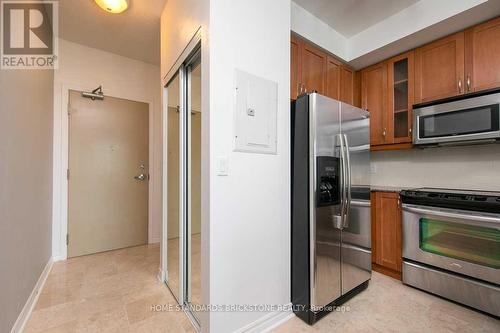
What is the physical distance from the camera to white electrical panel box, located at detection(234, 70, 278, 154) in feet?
4.70

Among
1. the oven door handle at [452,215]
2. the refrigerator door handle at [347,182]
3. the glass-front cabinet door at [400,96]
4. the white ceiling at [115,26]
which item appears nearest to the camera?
the oven door handle at [452,215]

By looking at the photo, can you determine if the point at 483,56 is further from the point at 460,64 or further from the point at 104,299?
the point at 104,299

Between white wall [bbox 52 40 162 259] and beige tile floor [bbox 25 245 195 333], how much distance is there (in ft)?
1.83

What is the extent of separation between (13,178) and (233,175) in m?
1.52

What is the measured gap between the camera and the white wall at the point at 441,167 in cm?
214

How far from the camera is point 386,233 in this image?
92.0 inches

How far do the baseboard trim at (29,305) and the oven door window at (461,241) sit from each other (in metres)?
3.23

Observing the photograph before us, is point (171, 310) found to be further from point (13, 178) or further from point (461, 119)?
point (461, 119)

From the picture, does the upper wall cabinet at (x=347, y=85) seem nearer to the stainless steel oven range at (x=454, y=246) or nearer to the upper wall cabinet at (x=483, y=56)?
the upper wall cabinet at (x=483, y=56)

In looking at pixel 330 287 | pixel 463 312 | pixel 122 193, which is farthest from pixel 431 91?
pixel 122 193

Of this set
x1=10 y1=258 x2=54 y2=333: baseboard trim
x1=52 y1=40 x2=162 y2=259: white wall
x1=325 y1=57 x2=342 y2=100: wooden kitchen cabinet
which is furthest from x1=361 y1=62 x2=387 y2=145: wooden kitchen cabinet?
x1=10 y1=258 x2=54 y2=333: baseboard trim

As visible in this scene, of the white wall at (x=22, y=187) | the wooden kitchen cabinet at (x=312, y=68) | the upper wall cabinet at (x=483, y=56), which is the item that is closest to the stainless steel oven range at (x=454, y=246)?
the upper wall cabinet at (x=483, y=56)

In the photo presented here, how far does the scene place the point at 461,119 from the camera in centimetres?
204

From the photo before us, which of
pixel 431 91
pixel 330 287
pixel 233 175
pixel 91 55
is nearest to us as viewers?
pixel 233 175
